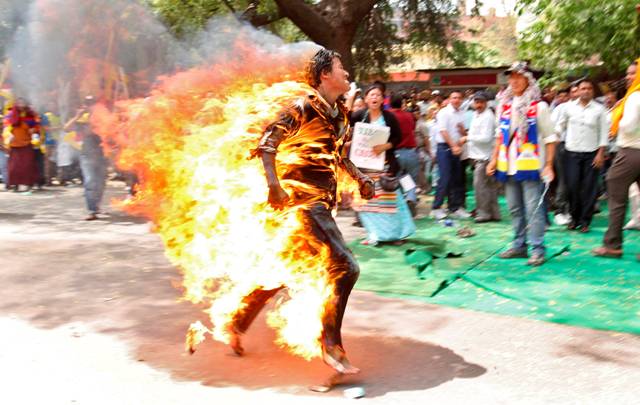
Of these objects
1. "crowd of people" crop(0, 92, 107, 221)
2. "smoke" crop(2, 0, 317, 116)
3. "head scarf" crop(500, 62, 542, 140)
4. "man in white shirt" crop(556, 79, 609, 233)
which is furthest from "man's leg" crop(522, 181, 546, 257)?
"crowd of people" crop(0, 92, 107, 221)

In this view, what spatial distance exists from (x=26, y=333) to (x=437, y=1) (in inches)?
658

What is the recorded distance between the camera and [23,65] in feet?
20.6

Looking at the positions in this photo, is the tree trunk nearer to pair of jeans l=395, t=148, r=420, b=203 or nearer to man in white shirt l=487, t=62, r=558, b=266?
pair of jeans l=395, t=148, r=420, b=203

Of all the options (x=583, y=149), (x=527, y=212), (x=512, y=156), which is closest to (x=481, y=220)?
(x=583, y=149)

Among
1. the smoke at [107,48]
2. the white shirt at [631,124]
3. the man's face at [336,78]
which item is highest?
the smoke at [107,48]

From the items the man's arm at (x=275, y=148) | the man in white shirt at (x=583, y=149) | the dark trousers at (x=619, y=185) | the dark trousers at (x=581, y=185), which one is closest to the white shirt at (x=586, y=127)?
the man in white shirt at (x=583, y=149)

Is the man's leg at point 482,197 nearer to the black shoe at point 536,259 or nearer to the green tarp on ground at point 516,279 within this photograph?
the green tarp on ground at point 516,279

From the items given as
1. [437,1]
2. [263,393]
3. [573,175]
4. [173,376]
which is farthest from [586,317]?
[437,1]

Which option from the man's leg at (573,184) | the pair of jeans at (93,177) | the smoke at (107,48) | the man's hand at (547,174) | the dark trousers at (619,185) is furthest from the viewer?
the pair of jeans at (93,177)

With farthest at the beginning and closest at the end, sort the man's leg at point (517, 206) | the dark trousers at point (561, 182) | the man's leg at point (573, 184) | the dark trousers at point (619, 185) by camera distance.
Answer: the dark trousers at point (561, 182) < the man's leg at point (573, 184) < the man's leg at point (517, 206) < the dark trousers at point (619, 185)

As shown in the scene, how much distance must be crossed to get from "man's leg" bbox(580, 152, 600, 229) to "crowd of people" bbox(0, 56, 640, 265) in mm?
13

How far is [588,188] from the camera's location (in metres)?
9.48

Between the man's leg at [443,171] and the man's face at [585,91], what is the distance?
2196 mm

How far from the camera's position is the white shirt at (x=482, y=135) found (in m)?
10.1
